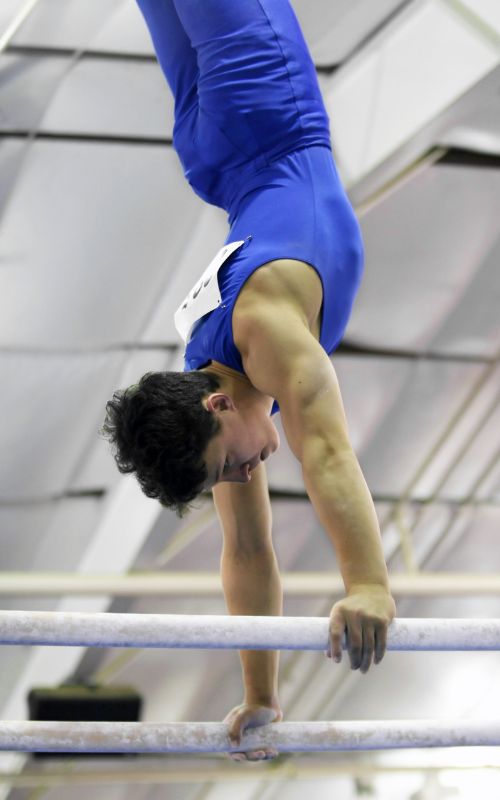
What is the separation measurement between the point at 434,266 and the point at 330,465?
209 inches

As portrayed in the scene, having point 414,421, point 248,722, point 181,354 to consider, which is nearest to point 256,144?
point 248,722

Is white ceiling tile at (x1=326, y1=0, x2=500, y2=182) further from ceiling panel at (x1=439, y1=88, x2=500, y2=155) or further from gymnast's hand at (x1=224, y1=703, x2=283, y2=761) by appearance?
gymnast's hand at (x1=224, y1=703, x2=283, y2=761)

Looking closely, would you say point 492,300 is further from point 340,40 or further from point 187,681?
point 187,681

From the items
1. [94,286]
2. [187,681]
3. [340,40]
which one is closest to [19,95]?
[94,286]

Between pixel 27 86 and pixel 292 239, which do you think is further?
pixel 27 86

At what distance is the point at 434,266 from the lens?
7.66 m

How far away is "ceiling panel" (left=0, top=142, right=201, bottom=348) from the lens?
6.73m

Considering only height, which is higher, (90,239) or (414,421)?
(90,239)

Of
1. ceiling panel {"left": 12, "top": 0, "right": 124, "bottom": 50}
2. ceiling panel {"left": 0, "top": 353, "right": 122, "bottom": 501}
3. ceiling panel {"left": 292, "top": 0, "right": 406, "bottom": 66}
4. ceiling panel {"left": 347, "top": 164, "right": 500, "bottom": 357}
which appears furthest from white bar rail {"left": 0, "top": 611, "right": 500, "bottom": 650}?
ceiling panel {"left": 0, "top": 353, "right": 122, "bottom": 501}

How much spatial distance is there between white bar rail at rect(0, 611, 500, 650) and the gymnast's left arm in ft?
0.17

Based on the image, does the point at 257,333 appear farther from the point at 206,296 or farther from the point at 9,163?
the point at 9,163

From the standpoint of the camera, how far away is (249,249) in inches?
114

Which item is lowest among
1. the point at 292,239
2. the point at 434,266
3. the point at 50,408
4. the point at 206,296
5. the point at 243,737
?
the point at 50,408

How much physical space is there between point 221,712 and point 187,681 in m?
0.62
